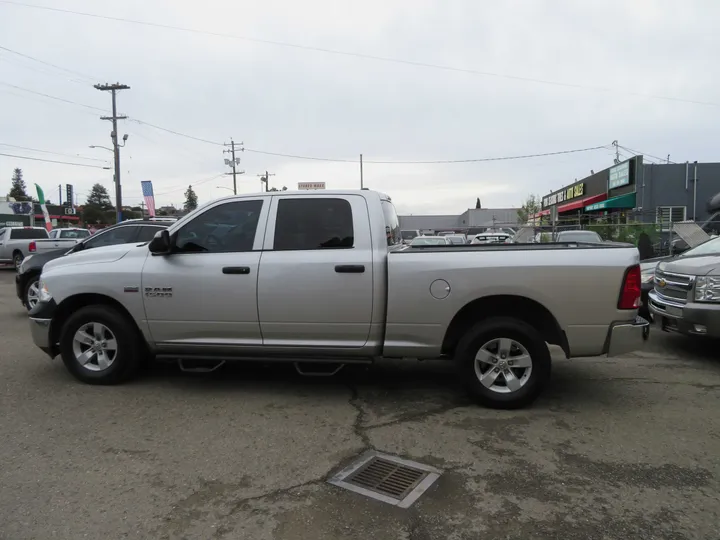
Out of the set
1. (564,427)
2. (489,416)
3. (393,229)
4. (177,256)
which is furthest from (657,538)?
(177,256)

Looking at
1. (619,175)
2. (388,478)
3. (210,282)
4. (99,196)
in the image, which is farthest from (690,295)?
(99,196)

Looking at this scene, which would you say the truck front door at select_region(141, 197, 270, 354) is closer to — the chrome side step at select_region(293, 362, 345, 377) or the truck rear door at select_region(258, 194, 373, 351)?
the truck rear door at select_region(258, 194, 373, 351)

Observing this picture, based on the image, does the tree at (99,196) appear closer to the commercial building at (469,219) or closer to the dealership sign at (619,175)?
the commercial building at (469,219)

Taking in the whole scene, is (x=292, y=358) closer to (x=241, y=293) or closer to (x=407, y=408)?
(x=241, y=293)

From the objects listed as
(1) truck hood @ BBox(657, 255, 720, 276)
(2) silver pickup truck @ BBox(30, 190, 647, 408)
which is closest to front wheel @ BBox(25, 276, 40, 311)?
(2) silver pickup truck @ BBox(30, 190, 647, 408)

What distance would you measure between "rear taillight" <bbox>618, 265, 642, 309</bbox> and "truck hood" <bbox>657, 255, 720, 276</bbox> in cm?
264

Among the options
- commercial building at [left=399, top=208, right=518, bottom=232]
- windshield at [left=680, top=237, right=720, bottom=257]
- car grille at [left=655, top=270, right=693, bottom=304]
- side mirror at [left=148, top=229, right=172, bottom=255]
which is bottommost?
car grille at [left=655, top=270, right=693, bottom=304]

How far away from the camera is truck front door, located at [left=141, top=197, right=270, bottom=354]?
5250mm

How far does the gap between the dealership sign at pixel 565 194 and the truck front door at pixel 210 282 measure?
36.7 m

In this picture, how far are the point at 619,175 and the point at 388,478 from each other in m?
30.5

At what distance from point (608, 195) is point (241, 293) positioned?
3186cm

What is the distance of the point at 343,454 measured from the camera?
408 cm

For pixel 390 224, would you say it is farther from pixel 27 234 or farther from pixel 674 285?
pixel 27 234

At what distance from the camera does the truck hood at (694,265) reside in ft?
21.8
